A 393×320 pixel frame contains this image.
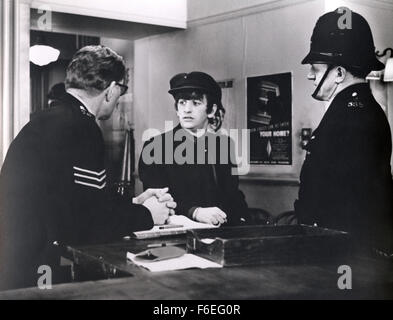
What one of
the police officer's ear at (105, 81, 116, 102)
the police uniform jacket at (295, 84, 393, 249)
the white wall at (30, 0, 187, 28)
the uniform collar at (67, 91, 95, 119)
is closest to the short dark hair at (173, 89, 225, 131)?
the white wall at (30, 0, 187, 28)

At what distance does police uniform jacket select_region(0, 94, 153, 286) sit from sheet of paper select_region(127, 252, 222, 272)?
63 cm

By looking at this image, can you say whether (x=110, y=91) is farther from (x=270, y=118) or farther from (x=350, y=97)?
(x=350, y=97)

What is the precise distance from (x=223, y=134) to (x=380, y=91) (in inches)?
40.4

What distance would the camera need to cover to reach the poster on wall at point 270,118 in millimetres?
3217

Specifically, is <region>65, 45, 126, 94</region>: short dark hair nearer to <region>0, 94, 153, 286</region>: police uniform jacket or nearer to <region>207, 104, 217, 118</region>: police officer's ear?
<region>0, 94, 153, 286</region>: police uniform jacket

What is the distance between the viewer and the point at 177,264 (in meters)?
1.73

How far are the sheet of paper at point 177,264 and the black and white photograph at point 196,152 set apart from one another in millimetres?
10

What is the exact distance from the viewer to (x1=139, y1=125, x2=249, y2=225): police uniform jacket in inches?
134

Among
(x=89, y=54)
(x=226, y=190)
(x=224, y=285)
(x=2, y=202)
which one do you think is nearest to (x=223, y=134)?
(x=226, y=190)

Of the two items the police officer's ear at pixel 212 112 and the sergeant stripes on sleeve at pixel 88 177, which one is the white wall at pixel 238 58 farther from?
the sergeant stripes on sleeve at pixel 88 177

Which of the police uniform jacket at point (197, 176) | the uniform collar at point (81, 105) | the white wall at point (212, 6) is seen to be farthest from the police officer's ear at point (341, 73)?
the uniform collar at point (81, 105)

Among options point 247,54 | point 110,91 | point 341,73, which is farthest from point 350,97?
point 110,91

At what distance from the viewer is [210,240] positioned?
1875 mm

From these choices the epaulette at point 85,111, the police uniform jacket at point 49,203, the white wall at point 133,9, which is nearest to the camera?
the police uniform jacket at point 49,203
